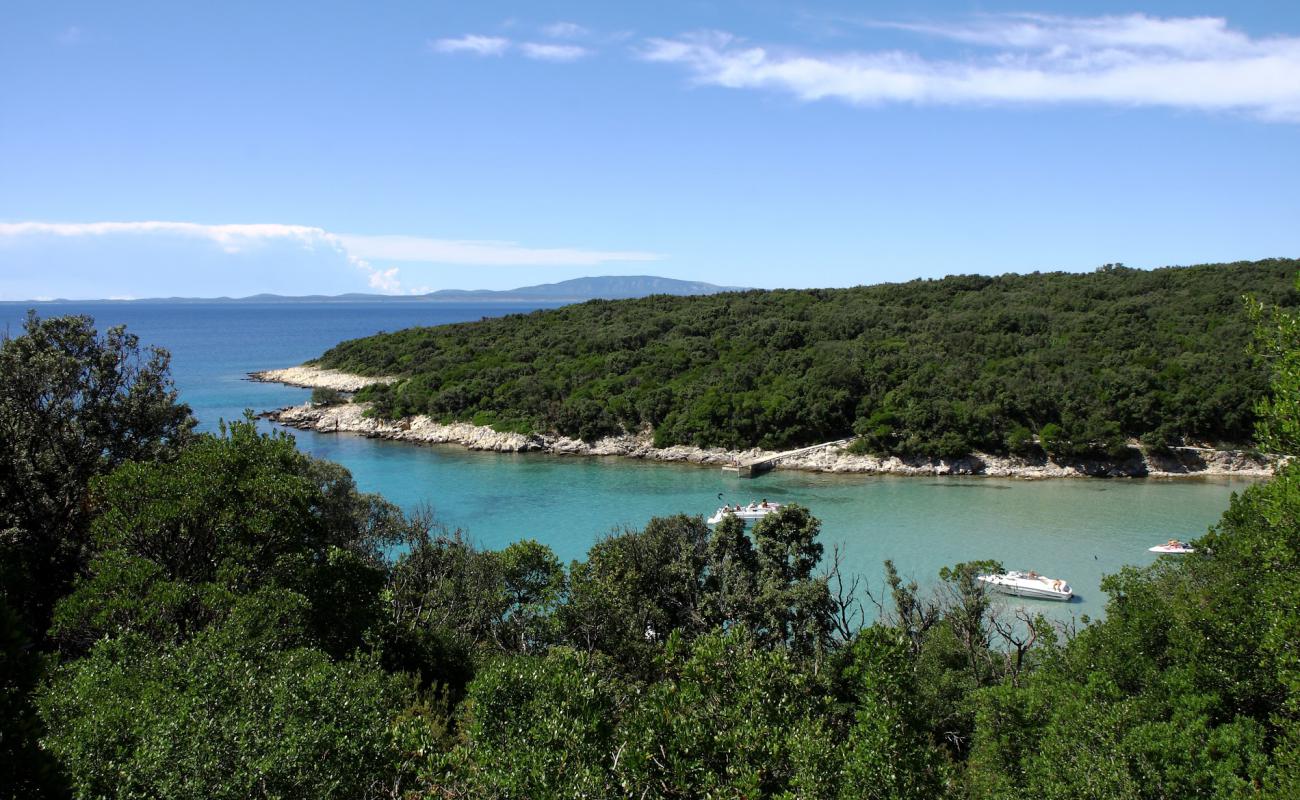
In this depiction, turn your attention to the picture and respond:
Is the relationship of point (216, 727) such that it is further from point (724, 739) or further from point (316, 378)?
point (316, 378)

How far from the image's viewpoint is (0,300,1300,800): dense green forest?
6.82 meters

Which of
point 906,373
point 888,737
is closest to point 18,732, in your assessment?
point 888,737

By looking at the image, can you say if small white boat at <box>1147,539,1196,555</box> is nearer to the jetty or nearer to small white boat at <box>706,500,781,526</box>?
small white boat at <box>706,500,781,526</box>

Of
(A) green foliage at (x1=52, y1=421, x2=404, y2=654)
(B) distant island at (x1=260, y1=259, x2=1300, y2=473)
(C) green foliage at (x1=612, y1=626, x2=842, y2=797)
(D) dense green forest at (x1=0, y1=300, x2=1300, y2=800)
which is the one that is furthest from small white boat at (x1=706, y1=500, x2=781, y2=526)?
(C) green foliage at (x1=612, y1=626, x2=842, y2=797)

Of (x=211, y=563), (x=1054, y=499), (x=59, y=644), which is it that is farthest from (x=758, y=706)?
(x=1054, y=499)

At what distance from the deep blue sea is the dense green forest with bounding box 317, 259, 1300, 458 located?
13.5 ft

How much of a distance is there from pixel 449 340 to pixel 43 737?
75725mm

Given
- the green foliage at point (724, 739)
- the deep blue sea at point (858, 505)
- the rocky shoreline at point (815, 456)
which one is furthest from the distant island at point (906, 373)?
the green foliage at point (724, 739)

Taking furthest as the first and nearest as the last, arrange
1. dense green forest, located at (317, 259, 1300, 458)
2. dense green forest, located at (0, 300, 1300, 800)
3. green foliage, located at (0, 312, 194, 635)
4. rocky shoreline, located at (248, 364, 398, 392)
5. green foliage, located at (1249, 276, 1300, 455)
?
rocky shoreline, located at (248, 364, 398, 392), dense green forest, located at (317, 259, 1300, 458), green foliage, located at (0, 312, 194, 635), green foliage, located at (1249, 276, 1300, 455), dense green forest, located at (0, 300, 1300, 800)

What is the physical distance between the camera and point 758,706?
904cm

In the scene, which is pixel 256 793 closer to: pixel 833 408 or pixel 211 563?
pixel 211 563

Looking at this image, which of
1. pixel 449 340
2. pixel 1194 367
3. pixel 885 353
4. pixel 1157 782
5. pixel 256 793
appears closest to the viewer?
pixel 256 793

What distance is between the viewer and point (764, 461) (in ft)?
154

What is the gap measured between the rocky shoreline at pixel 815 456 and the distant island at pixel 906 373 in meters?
0.52
